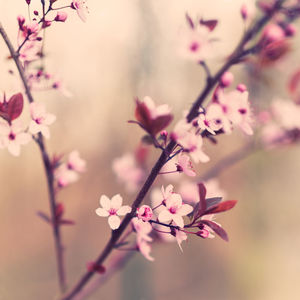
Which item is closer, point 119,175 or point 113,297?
point 119,175

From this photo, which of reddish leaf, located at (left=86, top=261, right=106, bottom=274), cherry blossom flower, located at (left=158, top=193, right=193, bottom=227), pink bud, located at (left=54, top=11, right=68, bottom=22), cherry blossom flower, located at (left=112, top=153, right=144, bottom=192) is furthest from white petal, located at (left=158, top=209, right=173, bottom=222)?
cherry blossom flower, located at (left=112, top=153, right=144, bottom=192)

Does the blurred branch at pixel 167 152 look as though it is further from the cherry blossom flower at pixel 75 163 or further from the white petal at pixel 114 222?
the cherry blossom flower at pixel 75 163

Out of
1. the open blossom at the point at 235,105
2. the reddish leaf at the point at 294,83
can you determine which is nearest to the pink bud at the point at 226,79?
the open blossom at the point at 235,105

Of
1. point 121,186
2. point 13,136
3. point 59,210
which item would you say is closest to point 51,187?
point 59,210

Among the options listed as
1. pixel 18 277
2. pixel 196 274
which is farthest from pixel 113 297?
pixel 196 274

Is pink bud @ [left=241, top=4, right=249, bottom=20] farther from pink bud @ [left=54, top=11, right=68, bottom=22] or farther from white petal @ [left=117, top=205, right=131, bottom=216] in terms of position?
white petal @ [left=117, top=205, right=131, bottom=216]

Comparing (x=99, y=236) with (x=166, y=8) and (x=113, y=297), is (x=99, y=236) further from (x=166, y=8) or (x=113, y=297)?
(x=166, y=8)

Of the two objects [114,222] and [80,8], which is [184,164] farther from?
[80,8]
